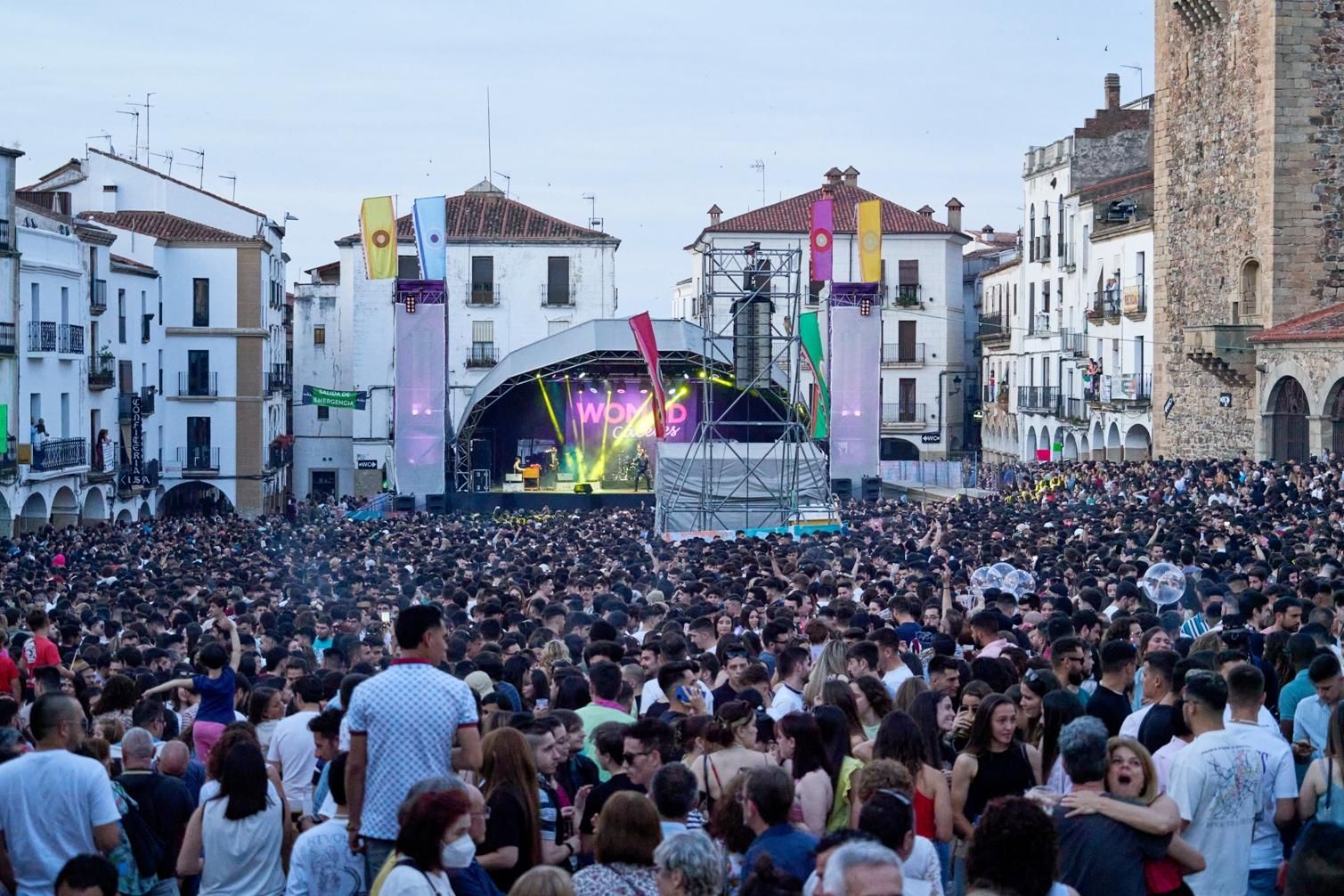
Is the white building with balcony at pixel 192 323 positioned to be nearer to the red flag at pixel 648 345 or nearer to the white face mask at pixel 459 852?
the red flag at pixel 648 345

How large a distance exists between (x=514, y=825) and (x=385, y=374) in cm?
4901

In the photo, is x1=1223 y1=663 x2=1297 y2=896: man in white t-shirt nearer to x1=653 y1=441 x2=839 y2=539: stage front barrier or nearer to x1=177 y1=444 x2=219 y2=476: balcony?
x1=653 y1=441 x2=839 y2=539: stage front barrier

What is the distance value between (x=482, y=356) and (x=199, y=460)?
1007 cm

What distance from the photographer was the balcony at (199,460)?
47688 millimetres

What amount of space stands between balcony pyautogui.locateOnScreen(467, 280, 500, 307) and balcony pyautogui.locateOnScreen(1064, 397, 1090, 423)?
18215 millimetres

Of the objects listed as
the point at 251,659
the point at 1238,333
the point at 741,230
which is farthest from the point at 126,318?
the point at 251,659

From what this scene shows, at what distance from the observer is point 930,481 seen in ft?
167

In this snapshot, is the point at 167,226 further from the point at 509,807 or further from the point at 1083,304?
the point at 509,807

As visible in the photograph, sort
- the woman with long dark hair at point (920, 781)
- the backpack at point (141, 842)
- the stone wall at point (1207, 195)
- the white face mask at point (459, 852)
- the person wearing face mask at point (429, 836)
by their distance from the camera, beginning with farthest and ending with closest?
the stone wall at point (1207, 195)
the backpack at point (141, 842)
the woman with long dark hair at point (920, 781)
the white face mask at point (459, 852)
the person wearing face mask at point (429, 836)


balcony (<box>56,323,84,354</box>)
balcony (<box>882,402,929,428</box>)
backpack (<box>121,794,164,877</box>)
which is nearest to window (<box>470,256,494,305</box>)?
balcony (<box>882,402,929,428</box>)

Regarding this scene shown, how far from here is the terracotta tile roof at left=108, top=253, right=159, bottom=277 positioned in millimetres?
43050

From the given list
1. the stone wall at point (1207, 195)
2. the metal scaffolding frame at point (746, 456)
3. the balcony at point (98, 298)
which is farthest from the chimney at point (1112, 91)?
the balcony at point (98, 298)

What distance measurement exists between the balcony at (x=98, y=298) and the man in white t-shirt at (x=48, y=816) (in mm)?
36163

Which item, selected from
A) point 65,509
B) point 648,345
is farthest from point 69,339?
point 648,345
